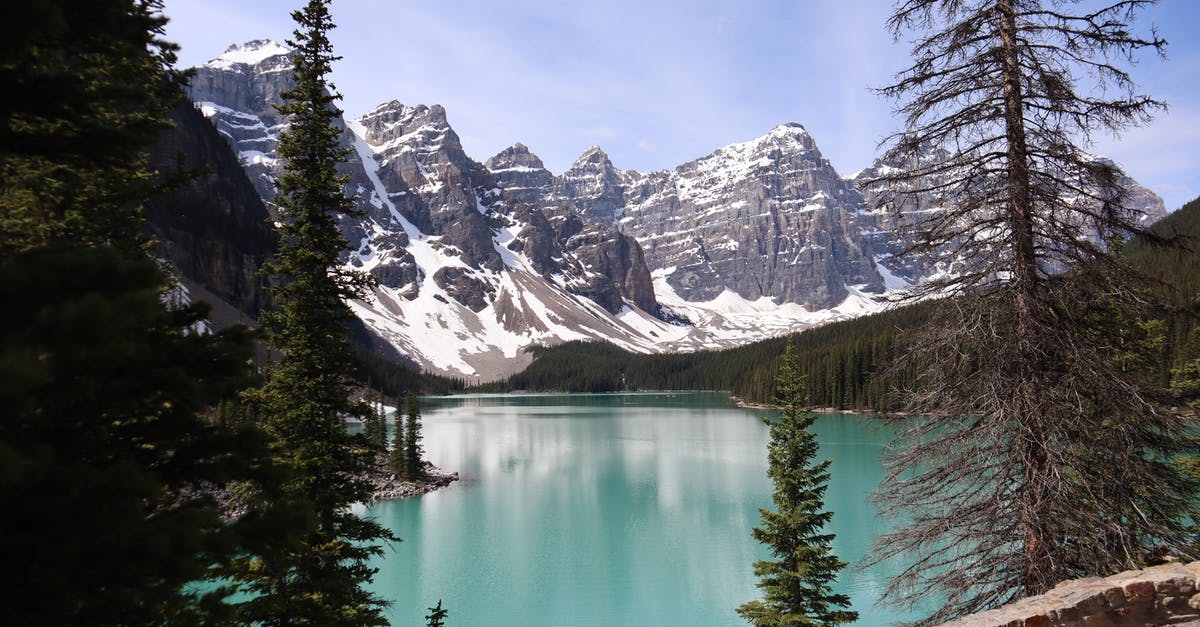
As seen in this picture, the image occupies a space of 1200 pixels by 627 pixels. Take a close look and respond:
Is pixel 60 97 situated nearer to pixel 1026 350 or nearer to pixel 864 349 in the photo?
pixel 1026 350

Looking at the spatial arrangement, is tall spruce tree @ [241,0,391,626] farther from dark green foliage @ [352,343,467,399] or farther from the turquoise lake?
dark green foliage @ [352,343,467,399]

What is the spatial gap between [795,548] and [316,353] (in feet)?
36.9

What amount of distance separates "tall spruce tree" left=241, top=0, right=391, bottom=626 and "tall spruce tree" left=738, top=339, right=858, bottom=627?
333 inches

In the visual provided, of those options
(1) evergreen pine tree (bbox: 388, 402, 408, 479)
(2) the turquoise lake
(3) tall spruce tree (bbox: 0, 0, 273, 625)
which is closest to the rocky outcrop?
(1) evergreen pine tree (bbox: 388, 402, 408, 479)

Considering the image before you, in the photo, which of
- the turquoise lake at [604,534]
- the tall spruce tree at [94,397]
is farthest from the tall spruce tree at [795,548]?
the tall spruce tree at [94,397]

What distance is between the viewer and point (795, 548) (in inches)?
556

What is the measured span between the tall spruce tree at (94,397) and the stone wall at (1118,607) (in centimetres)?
736

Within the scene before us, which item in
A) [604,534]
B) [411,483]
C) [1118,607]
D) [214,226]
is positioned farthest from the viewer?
[214,226]

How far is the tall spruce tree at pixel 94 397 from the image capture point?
9.33ft

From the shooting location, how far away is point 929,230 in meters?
9.53

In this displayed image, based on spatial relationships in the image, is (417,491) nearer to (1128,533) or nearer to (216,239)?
(1128,533)

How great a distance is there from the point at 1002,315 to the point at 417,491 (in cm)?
4146

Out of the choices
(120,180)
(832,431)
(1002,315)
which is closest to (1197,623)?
(1002,315)

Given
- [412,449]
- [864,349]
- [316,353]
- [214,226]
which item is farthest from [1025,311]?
[214,226]
